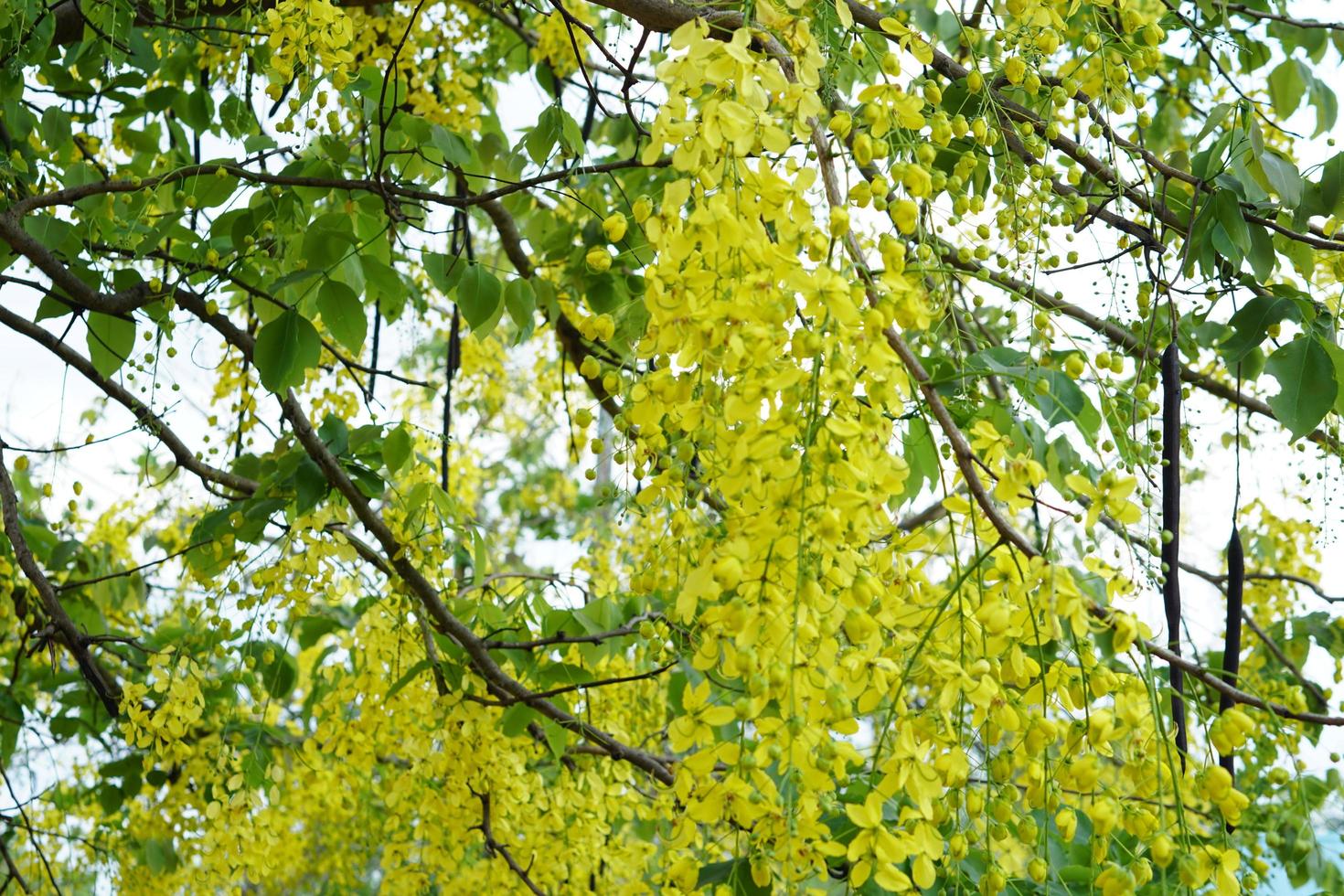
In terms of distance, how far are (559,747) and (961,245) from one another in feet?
3.16

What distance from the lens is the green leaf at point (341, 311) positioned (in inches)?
66.9

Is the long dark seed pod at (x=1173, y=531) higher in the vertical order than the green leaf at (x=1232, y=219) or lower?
lower

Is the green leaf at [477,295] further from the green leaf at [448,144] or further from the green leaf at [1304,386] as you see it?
the green leaf at [1304,386]

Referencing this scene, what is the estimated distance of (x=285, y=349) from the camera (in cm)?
162

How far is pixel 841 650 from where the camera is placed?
36.2 inches

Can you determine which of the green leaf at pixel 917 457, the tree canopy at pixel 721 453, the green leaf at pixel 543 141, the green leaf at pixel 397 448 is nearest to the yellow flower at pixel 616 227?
the tree canopy at pixel 721 453

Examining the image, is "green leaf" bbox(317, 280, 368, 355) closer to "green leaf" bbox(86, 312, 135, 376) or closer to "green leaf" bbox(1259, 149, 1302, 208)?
"green leaf" bbox(86, 312, 135, 376)

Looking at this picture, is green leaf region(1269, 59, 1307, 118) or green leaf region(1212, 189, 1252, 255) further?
green leaf region(1269, 59, 1307, 118)

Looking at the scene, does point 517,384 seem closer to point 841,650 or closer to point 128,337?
point 128,337

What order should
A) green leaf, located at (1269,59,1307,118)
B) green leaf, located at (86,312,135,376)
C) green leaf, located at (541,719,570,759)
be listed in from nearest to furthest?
green leaf, located at (541,719,570,759)
green leaf, located at (86,312,135,376)
green leaf, located at (1269,59,1307,118)

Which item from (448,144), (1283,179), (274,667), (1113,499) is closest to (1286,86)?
(1283,179)

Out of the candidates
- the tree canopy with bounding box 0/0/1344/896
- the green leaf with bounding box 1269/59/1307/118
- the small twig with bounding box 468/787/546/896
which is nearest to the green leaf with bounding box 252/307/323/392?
the tree canopy with bounding box 0/0/1344/896

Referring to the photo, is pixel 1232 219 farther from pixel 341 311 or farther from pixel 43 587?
pixel 43 587

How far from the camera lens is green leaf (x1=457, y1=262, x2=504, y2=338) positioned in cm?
170
